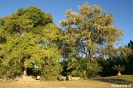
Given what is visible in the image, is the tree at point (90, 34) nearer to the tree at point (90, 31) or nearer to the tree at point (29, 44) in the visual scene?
the tree at point (90, 31)

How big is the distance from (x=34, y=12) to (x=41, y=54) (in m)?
8.19

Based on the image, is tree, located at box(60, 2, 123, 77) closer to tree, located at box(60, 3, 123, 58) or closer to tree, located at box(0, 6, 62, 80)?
tree, located at box(60, 3, 123, 58)

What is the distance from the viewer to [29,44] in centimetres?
3262

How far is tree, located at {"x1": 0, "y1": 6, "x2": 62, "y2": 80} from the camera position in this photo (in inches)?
1277

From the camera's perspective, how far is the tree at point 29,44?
3244 cm

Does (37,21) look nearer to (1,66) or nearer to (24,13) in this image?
(24,13)

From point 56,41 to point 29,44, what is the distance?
6891 mm

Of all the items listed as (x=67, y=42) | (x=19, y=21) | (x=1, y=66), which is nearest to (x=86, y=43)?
(x=67, y=42)

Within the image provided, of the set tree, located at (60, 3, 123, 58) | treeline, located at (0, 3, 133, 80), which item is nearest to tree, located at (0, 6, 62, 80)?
treeline, located at (0, 3, 133, 80)

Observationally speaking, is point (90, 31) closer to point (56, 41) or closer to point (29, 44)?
point (56, 41)

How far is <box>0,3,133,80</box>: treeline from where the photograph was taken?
33.2m

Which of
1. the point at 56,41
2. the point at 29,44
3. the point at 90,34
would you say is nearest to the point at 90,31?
the point at 90,34

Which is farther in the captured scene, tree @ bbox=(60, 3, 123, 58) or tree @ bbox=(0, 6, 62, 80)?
tree @ bbox=(60, 3, 123, 58)

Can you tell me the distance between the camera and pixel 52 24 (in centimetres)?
3819
